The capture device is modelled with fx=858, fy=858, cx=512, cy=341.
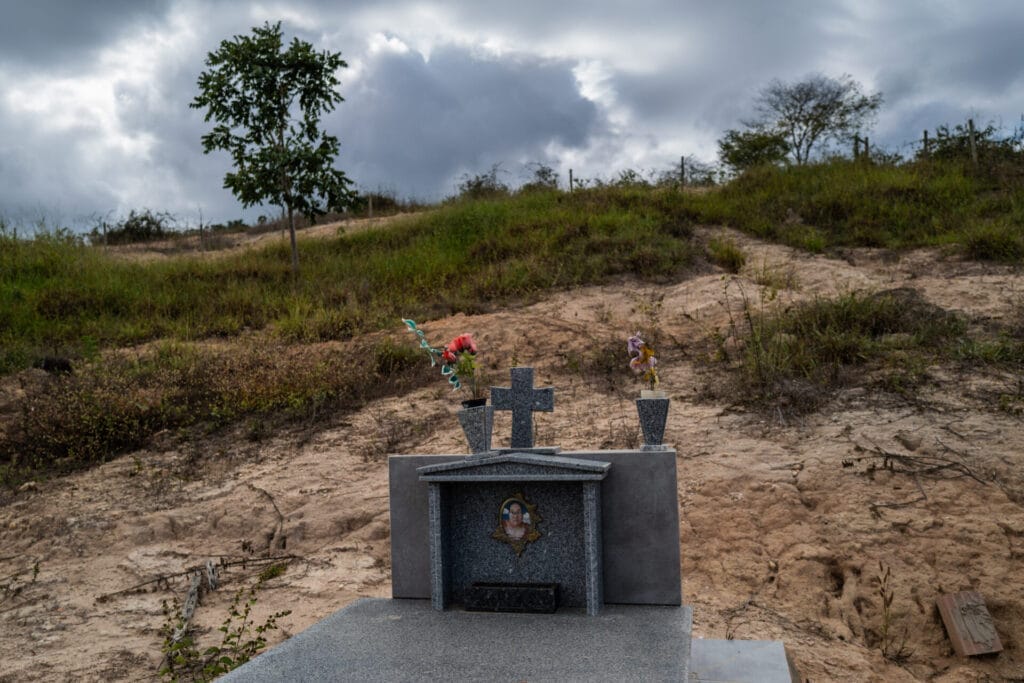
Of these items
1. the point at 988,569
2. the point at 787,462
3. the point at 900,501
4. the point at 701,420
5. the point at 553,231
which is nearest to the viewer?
the point at 988,569

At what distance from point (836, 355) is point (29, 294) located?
1360cm

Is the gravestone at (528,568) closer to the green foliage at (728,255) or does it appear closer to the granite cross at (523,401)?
the granite cross at (523,401)

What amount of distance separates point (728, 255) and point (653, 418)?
29.3ft

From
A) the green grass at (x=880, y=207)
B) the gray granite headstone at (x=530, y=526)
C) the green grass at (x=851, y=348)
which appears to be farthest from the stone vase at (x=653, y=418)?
the green grass at (x=880, y=207)

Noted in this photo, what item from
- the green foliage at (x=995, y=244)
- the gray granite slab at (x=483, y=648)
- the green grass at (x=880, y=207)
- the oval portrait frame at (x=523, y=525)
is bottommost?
the gray granite slab at (x=483, y=648)

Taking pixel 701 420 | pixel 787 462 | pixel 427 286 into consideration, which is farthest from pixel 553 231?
pixel 787 462

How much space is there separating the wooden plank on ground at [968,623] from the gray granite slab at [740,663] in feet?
4.76

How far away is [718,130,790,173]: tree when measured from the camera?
2532cm

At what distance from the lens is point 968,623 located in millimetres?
→ 5996

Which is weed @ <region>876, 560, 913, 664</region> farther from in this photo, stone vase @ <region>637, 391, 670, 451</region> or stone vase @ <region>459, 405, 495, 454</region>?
stone vase @ <region>459, 405, 495, 454</region>

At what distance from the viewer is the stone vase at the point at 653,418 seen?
5.87 meters

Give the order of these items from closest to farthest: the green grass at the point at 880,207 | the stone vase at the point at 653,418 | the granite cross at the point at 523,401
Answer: the stone vase at the point at 653,418, the granite cross at the point at 523,401, the green grass at the point at 880,207

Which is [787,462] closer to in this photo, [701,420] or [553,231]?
[701,420]

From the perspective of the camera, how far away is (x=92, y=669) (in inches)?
235
